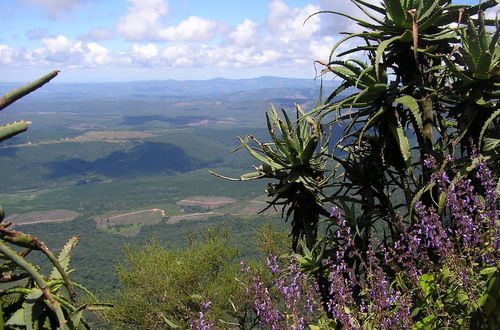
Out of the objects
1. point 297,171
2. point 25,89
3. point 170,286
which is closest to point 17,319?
point 25,89

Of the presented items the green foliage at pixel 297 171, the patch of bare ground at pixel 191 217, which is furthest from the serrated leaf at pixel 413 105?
the patch of bare ground at pixel 191 217

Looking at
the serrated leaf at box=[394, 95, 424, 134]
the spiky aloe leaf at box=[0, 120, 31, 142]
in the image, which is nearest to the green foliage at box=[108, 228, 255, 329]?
the serrated leaf at box=[394, 95, 424, 134]

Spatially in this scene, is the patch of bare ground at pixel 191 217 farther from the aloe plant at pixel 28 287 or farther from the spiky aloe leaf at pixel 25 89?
the spiky aloe leaf at pixel 25 89

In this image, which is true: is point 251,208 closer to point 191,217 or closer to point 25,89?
point 191,217

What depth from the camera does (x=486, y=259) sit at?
3729 millimetres

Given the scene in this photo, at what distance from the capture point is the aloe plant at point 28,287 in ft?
7.99

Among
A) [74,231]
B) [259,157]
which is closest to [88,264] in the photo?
[74,231]

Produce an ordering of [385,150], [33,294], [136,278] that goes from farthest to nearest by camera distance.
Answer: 1. [136,278]
2. [385,150]
3. [33,294]

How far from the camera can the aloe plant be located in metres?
2.44

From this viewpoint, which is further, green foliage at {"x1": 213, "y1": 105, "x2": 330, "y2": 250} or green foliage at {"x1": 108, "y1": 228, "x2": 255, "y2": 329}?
green foliage at {"x1": 108, "y1": 228, "x2": 255, "y2": 329}

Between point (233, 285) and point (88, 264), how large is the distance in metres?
112

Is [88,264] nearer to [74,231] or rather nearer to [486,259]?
[74,231]

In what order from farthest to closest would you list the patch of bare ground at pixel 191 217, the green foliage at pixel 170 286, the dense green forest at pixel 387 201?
the patch of bare ground at pixel 191 217
the green foliage at pixel 170 286
the dense green forest at pixel 387 201

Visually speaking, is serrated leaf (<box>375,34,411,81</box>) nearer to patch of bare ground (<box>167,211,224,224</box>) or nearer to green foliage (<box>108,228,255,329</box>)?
green foliage (<box>108,228,255,329</box>)
